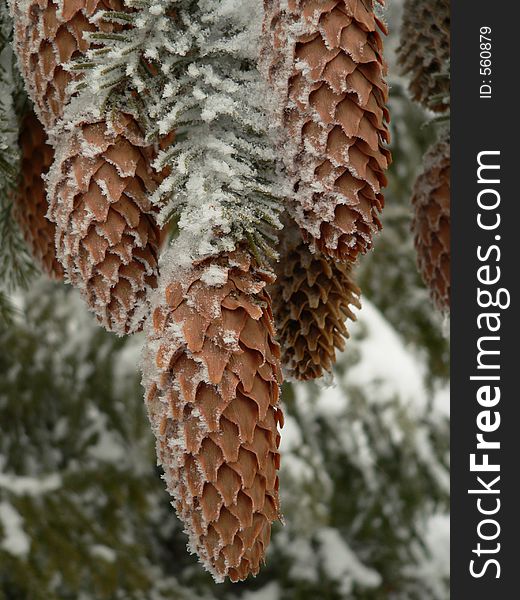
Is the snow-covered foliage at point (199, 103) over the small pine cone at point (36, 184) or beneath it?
beneath

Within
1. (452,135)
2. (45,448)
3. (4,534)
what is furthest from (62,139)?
(45,448)

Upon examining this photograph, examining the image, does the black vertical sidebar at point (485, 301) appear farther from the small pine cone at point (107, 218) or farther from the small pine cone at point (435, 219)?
the small pine cone at point (107, 218)

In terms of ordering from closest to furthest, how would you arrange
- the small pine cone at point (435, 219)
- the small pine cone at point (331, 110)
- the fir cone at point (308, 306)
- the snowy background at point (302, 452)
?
the small pine cone at point (331, 110) < the fir cone at point (308, 306) < the small pine cone at point (435, 219) < the snowy background at point (302, 452)

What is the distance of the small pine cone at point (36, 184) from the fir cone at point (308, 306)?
0.20m

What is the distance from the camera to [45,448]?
4.68 ft

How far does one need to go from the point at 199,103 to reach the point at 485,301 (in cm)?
31

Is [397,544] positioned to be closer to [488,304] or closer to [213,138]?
[488,304]

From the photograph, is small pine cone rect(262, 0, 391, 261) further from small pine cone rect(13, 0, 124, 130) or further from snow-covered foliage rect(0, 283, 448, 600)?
snow-covered foliage rect(0, 283, 448, 600)

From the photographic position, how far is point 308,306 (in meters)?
0.60

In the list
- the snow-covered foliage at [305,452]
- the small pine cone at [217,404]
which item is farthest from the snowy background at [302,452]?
the small pine cone at [217,404]

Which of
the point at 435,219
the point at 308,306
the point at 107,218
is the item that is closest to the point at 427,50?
the point at 435,219

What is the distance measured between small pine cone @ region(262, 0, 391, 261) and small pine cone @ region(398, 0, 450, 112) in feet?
A: 1.03

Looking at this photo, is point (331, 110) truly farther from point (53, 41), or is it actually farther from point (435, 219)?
point (435, 219)

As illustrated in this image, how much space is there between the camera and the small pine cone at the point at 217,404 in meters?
0.44
